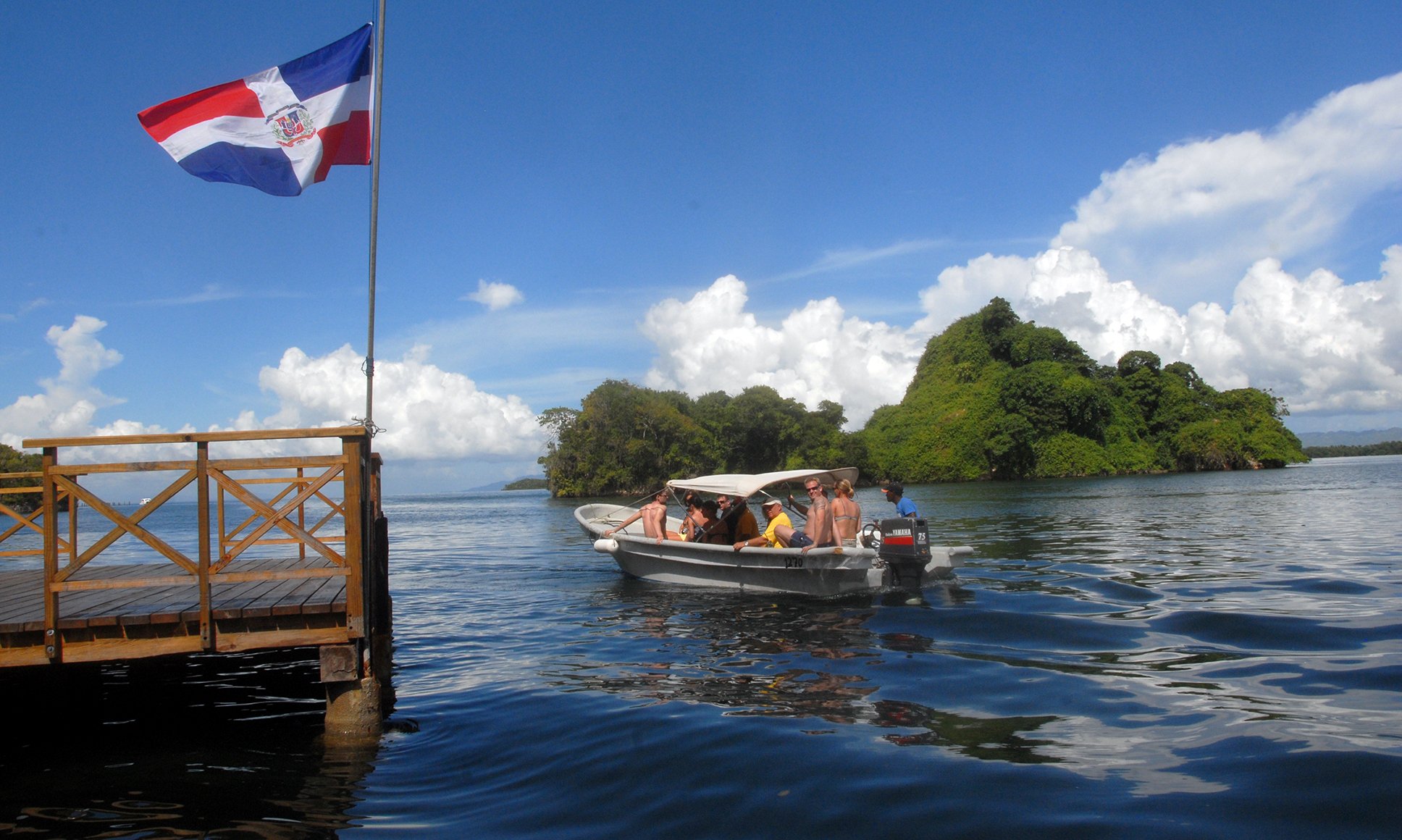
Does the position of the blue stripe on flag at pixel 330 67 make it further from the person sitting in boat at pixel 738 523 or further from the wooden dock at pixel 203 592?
the person sitting in boat at pixel 738 523

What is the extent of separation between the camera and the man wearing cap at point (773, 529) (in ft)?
49.5

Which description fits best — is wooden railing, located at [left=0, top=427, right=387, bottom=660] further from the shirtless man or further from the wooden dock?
the shirtless man

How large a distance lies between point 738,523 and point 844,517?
2895 millimetres

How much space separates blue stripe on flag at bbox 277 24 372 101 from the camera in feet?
29.3

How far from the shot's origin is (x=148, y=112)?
334 inches

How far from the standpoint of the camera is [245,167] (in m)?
8.85

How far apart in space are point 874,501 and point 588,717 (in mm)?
42146

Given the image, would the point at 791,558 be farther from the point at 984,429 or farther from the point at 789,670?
the point at 984,429

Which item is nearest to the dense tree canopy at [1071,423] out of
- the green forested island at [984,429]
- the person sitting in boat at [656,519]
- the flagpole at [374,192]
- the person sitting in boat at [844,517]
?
the green forested island at [984,429]

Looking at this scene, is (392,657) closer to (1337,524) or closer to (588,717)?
(588,717)

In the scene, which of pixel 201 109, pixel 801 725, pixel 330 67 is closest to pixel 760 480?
pixel 801 725

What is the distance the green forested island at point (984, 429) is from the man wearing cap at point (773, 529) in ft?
211

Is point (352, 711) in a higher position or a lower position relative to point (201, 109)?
lower

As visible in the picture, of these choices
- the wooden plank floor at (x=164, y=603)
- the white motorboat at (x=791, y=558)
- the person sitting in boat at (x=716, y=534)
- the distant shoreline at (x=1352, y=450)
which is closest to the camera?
the wooden plank floor at (x=164, y=603)
